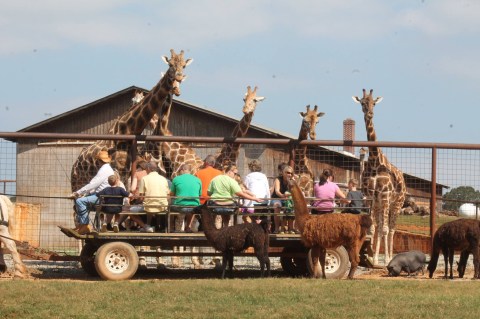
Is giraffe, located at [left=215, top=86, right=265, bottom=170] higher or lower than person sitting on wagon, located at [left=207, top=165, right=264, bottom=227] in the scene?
higher

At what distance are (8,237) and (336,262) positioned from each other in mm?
5654

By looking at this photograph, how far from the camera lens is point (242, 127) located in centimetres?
2406

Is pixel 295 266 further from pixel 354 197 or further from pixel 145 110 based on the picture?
pixel 145 110

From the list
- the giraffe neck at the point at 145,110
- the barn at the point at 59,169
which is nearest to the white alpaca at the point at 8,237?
the barn at the point at 59,169

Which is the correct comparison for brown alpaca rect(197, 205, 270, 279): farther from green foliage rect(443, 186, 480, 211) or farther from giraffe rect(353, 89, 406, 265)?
giraffe rect(353, 89, 406, 265)

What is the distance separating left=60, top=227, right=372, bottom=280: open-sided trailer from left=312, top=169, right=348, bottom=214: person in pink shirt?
0.70 meters

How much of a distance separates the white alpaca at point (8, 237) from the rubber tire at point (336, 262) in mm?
4882

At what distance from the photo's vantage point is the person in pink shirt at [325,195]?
57.1 ft

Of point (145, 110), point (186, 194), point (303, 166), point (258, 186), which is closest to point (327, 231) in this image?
point (258, 186)

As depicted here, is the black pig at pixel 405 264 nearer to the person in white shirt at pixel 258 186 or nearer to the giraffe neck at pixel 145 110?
the person in white shirt at pixel 258 186

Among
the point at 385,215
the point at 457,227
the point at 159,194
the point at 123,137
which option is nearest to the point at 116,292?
the point at 159,194

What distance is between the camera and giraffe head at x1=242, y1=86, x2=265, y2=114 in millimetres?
24312

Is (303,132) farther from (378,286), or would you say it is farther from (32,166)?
(378,286)

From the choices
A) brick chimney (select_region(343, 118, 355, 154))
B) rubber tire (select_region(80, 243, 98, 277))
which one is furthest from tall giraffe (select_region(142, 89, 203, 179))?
brick chimney (select_region(343, 118, 355, 154))
